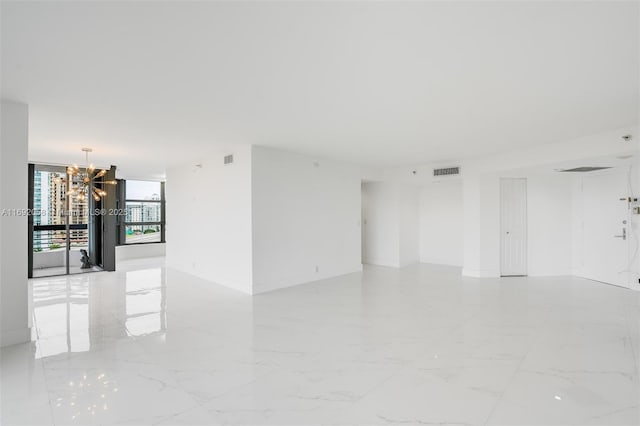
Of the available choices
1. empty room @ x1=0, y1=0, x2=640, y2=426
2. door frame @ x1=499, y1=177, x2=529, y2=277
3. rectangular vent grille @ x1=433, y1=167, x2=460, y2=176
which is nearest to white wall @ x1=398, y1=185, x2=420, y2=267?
empty room @ x1=0, y1=0, x2=640, y2=426

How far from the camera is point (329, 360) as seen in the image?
9.57 feet

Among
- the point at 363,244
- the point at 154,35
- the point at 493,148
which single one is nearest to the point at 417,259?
the point at 363,244

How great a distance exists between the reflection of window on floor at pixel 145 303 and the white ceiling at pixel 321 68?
2.66m

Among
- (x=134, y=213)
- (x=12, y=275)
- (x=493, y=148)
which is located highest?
(x=493, y=148)

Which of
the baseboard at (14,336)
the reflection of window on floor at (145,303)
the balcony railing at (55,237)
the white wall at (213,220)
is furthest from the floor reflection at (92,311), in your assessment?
the balcony railing at (55,237)

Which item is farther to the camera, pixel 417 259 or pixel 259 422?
pixel 417 259

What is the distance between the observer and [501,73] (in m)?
2.79

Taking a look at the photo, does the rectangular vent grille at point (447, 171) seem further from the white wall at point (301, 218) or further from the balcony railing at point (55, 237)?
the balcony railing at point (55, 237)

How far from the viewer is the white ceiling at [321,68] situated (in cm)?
199

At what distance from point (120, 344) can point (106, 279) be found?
13.9ft

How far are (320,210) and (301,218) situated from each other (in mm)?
583

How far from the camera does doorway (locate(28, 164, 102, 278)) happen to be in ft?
23.1

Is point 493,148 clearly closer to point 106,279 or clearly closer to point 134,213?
point 106,279

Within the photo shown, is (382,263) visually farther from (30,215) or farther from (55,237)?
(30,215)
